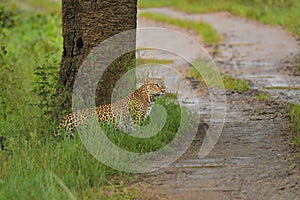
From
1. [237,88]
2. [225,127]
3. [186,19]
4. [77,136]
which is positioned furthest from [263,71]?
[186,19]

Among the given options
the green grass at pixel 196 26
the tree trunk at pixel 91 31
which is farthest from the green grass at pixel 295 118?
the green grass at pixel 196 26

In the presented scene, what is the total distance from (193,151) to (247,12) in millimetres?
14541

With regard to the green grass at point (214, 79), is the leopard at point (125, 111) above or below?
above

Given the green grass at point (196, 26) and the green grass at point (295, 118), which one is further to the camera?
the green grass at point (196, 26)

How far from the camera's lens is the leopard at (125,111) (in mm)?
7895

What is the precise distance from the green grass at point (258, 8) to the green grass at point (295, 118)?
7.89 metres

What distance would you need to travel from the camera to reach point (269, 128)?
8531 mm

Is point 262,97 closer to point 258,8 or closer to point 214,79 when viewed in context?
point 214,79

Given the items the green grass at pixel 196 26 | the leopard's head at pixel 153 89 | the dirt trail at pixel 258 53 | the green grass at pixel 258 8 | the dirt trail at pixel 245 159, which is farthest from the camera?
the green grass at pixel 258 8

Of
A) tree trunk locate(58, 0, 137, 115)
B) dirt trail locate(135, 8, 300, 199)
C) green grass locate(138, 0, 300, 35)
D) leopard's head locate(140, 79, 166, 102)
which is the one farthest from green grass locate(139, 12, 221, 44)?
leopard's head locate(140, 79, 166, 102)

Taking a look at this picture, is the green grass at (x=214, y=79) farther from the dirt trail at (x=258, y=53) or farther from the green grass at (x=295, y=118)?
the green grass at (x=295, y=118)

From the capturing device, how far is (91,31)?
28.3 ft

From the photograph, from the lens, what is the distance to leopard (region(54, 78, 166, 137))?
7.89 m

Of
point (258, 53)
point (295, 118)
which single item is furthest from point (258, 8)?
point (295, 118)
